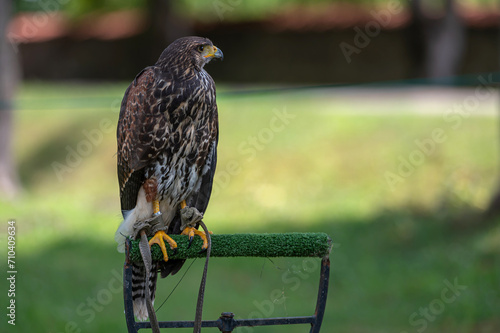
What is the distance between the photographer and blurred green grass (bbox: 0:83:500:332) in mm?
6117

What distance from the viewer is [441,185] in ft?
25.8

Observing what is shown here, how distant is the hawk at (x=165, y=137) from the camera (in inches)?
119

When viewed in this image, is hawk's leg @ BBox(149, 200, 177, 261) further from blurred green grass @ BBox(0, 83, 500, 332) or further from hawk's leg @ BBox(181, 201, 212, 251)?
blurred green grass @ BBox(0, 83, 500, 332)

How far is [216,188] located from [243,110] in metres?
1.90

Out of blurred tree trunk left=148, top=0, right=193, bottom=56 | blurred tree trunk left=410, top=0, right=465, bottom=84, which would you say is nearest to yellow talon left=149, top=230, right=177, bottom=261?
blurred tree trunk left=410, top=0, right=465, bottom=84

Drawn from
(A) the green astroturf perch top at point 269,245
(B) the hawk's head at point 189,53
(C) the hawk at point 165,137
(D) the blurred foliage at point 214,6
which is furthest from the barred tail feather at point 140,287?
(D) the blurred foliage at point 214,6

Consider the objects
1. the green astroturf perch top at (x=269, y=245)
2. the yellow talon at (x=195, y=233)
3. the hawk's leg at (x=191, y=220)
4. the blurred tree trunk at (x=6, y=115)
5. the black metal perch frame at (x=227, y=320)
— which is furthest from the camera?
the blurred tree trunk at (x=6, y=115)

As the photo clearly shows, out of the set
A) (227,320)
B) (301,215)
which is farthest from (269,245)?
(301,215)

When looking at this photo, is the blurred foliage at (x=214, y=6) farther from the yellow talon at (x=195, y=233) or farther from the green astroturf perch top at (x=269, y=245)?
the green astroturf perch top at (x=269, y=245)

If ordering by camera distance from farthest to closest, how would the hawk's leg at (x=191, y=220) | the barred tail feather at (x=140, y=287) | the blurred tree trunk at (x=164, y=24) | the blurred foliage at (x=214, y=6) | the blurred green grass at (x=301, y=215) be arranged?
1. the blurred foliage at (x=214, y=6)
2. the blurred tree trunk at (x=164, y=24)
3. the blurred green grass at (x=301, y=215)
4. the barred tail feather at (x=140, y=287)
5. the hawk's leg at (x=191, y=220)

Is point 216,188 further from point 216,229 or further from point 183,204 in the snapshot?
point 183,204

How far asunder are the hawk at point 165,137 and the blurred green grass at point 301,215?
1867mm

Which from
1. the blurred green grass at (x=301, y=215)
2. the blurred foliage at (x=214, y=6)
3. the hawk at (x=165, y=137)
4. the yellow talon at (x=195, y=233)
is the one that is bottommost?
the blurred green grass at (x=301, y=215)

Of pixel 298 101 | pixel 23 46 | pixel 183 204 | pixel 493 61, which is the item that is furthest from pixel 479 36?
pixel 183 204
